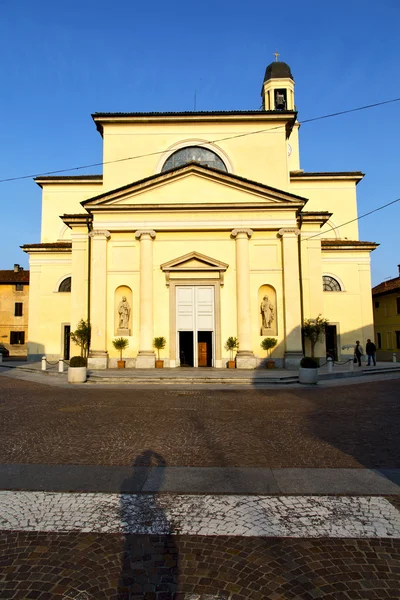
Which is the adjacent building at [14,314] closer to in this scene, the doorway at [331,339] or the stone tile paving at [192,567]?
the doorway at [331,339]

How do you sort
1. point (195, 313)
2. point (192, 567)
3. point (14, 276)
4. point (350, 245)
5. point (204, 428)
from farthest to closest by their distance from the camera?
point (14, 276), point (350, 245), point (195, 313), point (204, 428), point (192, 567)

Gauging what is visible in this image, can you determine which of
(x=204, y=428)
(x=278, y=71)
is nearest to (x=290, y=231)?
(x=204, y=428)

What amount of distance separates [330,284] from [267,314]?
8.52 metres

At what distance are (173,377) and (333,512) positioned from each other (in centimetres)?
1372

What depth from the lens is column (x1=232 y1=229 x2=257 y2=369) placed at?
22.1 metres

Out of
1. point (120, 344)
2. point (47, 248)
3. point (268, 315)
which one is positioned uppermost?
point (47, 248)

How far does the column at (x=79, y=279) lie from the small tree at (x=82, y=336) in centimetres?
91

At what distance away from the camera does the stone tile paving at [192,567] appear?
3.04 m

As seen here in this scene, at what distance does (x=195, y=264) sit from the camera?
76.9 feet

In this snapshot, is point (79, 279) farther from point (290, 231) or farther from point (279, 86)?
point (279, 86)

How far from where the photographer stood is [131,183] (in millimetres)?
23688

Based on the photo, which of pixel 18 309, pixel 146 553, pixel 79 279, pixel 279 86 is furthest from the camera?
pixel 18 309

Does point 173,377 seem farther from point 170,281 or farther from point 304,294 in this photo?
point 304,294

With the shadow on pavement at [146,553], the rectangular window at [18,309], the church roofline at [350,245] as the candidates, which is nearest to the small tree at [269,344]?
the church roofline at [350,245]
